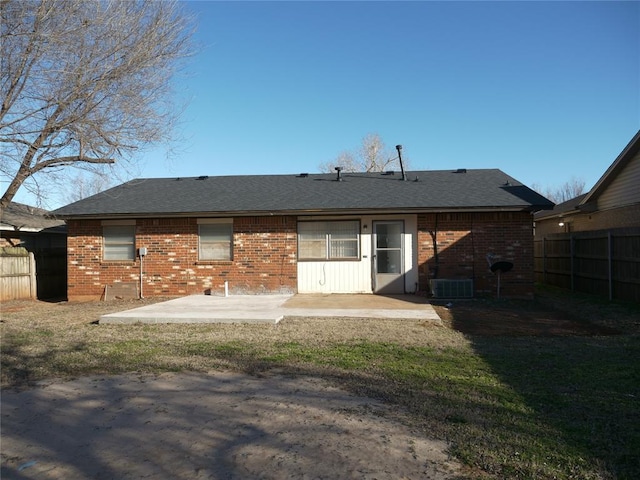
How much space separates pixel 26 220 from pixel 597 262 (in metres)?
18.0

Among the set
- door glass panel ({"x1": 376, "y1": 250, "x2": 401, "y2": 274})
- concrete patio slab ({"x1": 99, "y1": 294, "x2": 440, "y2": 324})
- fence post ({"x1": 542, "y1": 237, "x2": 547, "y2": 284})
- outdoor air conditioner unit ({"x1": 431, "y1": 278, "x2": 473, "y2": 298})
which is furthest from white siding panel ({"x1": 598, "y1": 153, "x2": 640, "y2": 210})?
concrete patio slab ({"x1": 99, "y1": 294, "x2": 440, "y2": 324})

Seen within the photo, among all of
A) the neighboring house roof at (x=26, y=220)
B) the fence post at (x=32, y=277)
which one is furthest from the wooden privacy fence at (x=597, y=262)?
the fence post at (x=32, y=277)

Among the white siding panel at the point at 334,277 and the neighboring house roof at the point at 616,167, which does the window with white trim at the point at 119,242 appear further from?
the neighboring house roof at the point at 616,167

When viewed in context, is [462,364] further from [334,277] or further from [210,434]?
[334,277]

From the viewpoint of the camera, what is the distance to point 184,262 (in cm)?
1445

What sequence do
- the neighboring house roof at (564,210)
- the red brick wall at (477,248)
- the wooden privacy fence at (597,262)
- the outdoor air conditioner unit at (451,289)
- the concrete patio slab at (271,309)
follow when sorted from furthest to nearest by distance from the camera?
the neighboring house roof at (564,210)
the red brick wall at (477,248)
the outdoor air conditioner unit at (451,289)
the wooden privacy fence at (597,262)
the concrete patio slab at (271,309)

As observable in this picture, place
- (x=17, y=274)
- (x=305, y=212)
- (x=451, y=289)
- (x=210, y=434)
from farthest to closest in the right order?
(x=17, y=274), (x=305, y=212), (x=451, y=289), (x=210, y=434)

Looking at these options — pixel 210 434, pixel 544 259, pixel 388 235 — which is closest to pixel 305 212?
pixel 388 235

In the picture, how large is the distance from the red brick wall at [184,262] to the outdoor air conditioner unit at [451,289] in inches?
154

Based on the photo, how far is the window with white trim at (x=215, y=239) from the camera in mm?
14406

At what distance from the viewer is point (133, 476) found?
330 cm

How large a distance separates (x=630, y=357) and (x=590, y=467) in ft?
13.2

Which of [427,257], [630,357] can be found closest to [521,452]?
[630,357]

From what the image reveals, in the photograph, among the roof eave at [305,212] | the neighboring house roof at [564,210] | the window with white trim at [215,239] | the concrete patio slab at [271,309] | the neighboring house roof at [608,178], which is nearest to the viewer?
the concrete patio slab at [271,309]
